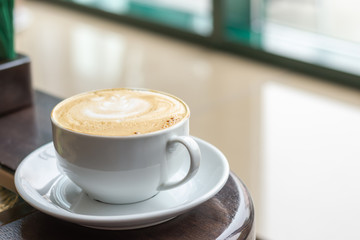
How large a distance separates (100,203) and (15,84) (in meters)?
0.38

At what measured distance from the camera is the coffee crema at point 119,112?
566 mm

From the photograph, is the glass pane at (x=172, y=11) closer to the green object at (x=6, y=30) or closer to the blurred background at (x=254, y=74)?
the blurred background at (x=254, y=74)

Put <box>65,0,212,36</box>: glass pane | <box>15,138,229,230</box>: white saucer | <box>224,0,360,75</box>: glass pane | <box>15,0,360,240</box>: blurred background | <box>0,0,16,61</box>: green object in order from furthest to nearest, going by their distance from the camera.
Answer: <box>65,0,212,36</box>: glass pane, <box>224,0,360,75</box>: glass pane, <box>15,0,360,240</box>: blurred background, <box>0,0,16,61</box>: green object, <box>15,138,229,230</box>: white saucer

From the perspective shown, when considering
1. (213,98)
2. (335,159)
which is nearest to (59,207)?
(335,159)

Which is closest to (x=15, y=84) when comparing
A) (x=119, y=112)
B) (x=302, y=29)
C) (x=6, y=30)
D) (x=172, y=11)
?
→ (x=6, y=30)

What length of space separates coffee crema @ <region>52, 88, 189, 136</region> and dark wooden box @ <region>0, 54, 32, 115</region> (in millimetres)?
278

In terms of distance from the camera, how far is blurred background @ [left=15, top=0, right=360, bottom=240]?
1503mm

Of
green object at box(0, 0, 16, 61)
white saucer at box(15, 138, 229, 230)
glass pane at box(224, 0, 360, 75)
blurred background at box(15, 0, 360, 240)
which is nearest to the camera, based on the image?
white saucer at box(15, 138, 229, 230)

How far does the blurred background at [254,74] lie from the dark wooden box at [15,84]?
702mm

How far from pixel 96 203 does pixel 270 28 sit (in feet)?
6.63

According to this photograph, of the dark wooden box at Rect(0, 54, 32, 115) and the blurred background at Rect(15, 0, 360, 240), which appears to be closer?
the dark wooden box at Rect(0, 54, 32, 115)

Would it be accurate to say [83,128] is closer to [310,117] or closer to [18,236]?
[18,236]

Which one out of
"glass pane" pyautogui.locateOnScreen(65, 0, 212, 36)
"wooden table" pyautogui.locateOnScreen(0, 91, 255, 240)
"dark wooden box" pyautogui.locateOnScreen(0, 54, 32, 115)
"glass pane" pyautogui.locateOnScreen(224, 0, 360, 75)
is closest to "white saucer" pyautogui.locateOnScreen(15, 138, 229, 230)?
"wooden table" pyautogui.locateOnScreen(0, 91, 255, 240)

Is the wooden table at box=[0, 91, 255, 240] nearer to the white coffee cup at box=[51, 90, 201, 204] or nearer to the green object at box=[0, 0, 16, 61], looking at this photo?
the white coffee cup at box=[51, 90, 201, 204]
